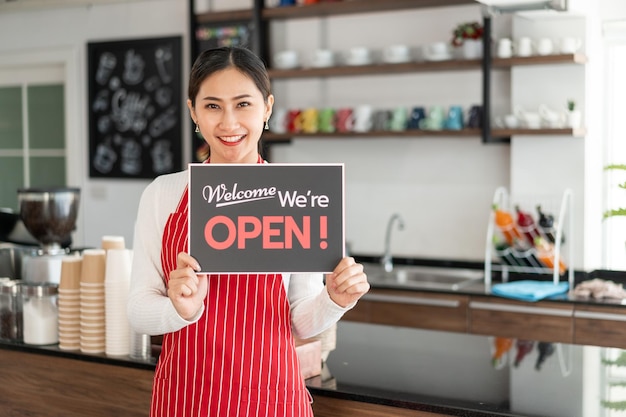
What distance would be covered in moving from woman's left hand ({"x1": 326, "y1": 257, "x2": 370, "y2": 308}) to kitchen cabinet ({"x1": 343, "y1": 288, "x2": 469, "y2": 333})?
268cm

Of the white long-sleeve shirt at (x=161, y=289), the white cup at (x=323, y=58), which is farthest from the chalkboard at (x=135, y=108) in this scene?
the white long-sleeve shirt at (x=161, y=289)

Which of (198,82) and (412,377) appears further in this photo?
(412,377)

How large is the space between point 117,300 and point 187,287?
3.49ft

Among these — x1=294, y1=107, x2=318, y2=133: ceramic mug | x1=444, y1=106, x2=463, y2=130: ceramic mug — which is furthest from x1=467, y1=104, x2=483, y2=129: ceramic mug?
x1=294, y1=107, x2=318, y2=133: ceramic mug

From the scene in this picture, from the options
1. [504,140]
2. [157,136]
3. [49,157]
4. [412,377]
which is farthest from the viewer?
[49,157]

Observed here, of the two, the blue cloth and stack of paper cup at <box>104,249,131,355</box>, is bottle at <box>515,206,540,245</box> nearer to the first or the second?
the blue cloth

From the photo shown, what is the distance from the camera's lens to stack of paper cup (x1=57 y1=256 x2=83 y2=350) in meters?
2.81

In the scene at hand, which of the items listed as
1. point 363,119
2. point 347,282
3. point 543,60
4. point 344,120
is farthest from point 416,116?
point 347,282

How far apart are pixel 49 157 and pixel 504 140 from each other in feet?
11.9

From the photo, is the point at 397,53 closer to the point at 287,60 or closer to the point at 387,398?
the point at 287,60

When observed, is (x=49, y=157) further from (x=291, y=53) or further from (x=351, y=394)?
(x=351, y=394)

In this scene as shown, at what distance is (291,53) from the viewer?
5355mm

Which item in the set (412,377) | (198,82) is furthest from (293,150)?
(198,82)

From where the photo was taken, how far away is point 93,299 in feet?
9.07
